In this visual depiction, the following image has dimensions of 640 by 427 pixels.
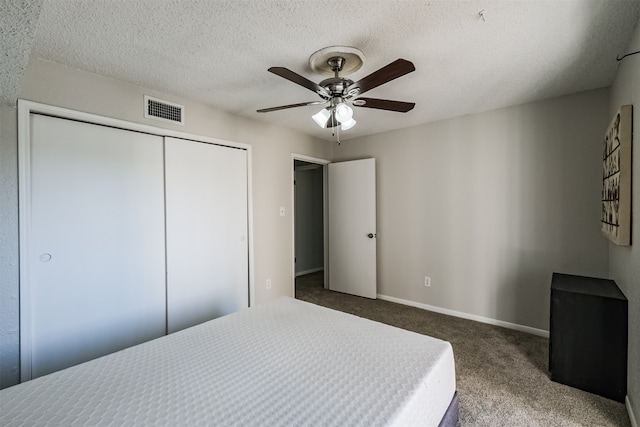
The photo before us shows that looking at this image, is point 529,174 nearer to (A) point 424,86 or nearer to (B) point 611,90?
(B) point 611,90

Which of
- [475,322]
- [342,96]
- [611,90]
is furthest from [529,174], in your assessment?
[342,96]

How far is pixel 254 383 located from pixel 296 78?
1586 mm

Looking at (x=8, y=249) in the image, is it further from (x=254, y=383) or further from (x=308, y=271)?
(x=308, y=271)

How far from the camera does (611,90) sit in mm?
2346

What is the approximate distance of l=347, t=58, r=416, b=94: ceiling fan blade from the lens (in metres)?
1.47

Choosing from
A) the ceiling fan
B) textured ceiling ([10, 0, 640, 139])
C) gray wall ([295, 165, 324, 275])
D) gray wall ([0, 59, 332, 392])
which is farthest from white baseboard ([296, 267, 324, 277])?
the ceiling fan

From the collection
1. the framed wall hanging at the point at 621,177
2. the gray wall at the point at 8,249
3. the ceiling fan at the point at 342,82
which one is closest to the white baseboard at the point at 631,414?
the framed wall hanging at the point at 621,177

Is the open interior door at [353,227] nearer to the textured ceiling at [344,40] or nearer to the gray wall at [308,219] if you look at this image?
the gray wall at [308,219]

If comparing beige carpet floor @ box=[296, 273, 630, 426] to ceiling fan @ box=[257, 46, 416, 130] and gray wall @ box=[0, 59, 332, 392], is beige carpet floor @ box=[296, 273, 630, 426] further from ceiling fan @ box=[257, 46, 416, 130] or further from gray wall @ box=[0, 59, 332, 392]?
ceiling fan @ box=[257, 46, 416, 130]

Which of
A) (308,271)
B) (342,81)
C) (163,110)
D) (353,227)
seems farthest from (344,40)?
(308,271)

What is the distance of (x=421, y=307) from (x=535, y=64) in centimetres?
272

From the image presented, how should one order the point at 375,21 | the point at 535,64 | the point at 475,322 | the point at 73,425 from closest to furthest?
the point at 73,425 → the point at 375,21 → the point at 535,64 → the point at 475,322

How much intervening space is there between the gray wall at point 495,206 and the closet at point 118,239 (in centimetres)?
208

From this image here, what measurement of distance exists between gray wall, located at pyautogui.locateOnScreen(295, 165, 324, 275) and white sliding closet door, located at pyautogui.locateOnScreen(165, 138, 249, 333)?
2.34 meters
